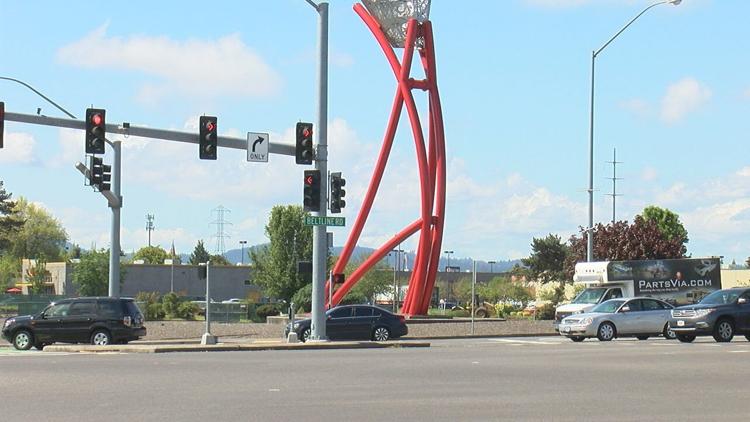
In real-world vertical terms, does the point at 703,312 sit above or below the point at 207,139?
below

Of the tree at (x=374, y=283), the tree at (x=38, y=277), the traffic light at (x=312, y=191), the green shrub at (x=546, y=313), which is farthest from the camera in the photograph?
the tree at (x=374, y=283)

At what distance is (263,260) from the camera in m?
97.9

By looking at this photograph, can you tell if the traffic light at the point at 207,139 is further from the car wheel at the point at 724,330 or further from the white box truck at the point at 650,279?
the white box truck at the point at 650,279

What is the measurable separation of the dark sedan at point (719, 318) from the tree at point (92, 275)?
62.7 metres

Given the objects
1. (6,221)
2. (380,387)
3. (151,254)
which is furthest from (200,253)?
(380,387)

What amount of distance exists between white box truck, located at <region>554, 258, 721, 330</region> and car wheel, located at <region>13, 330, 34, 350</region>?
812 inches

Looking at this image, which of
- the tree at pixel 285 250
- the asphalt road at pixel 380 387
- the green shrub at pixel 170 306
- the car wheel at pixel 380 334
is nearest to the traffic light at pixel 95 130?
→ the asphalt road at pixel 380 387

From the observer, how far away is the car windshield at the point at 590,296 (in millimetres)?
44625

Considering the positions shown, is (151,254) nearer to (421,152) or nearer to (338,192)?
(421,152)

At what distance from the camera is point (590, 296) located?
45250 mm

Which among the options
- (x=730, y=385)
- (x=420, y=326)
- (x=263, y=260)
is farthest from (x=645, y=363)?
(x=263, y=260)

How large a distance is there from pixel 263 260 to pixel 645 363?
7535 centimetres

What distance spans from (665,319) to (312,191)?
1278 centimetres

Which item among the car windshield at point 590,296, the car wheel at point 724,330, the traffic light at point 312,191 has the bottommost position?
the car wheel at point 724,330
